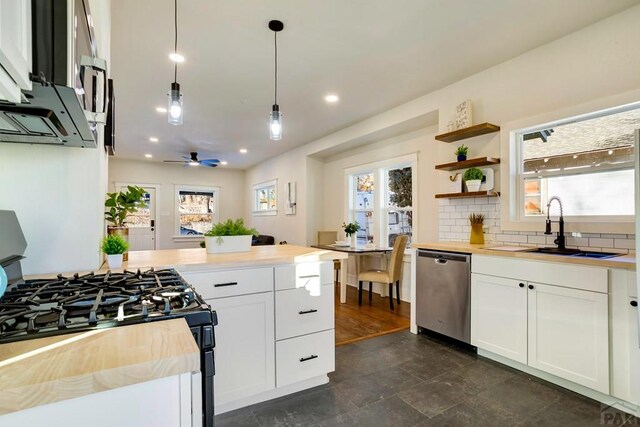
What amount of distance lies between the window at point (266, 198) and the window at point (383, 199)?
2281 millimetres

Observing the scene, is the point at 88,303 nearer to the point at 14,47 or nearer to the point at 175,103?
the point at 14,47

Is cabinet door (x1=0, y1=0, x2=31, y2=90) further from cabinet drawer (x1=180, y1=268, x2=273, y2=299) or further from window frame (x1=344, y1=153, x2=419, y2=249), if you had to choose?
window frame (x1=344, y1=153, x2=419, y2=249)

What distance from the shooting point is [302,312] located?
2.03m

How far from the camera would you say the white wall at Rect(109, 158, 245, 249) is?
7656 mm

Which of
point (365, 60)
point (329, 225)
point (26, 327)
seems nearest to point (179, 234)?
point (329, 225)

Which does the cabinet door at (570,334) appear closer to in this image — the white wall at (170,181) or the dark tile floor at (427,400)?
the dark tile floor at (427,400)

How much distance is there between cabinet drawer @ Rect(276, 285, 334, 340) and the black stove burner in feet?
2.62

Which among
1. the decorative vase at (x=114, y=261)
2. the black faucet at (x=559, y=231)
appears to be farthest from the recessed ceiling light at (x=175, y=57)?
the black faucet at (x=559, y=231)

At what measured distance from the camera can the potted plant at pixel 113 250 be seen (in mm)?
1606

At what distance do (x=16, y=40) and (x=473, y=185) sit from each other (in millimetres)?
3198

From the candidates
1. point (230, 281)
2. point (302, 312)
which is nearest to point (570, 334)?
point (302, 312)

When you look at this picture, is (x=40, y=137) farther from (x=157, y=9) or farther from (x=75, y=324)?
(x=157, y=9)

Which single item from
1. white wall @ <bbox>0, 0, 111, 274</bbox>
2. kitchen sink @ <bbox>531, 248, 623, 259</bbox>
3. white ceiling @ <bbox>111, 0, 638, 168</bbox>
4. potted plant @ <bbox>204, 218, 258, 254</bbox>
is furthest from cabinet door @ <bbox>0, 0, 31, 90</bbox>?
kitchen sink @ <bbox>531, 248, 623, 259</bbox>

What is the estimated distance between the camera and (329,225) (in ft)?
19.7
